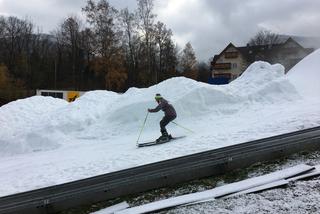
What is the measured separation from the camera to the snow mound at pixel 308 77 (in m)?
26.6

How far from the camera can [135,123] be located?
22.1m

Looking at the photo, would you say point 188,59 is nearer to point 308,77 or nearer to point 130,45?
point 130,45

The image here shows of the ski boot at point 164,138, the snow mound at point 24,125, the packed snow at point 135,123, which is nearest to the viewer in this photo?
the packed snow at point 135,123

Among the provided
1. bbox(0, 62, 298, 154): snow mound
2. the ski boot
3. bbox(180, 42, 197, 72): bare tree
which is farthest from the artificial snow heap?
bbox(180, 42, 197, 72): bare tree

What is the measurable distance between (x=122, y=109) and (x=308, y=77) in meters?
13.6

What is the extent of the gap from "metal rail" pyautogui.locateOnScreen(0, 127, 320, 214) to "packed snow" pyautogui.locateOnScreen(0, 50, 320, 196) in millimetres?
2706

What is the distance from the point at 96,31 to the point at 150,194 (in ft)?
190

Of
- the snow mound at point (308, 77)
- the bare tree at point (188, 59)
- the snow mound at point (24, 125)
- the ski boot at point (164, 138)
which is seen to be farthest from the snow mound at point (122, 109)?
the bare tree at point (188, 59)

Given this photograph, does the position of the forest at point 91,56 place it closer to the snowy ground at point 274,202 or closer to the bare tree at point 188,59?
the bare tree at point 188,59

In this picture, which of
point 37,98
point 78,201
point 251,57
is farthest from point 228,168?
point 251,57

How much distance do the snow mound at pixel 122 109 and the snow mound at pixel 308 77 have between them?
1.50 metres

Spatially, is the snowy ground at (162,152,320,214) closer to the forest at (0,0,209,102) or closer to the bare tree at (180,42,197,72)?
Answer: the forest at (0,0,209,102)

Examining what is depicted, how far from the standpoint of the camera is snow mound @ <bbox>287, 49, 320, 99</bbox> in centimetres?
2664

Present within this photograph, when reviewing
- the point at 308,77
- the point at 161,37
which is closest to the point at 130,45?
the point at 161,37
